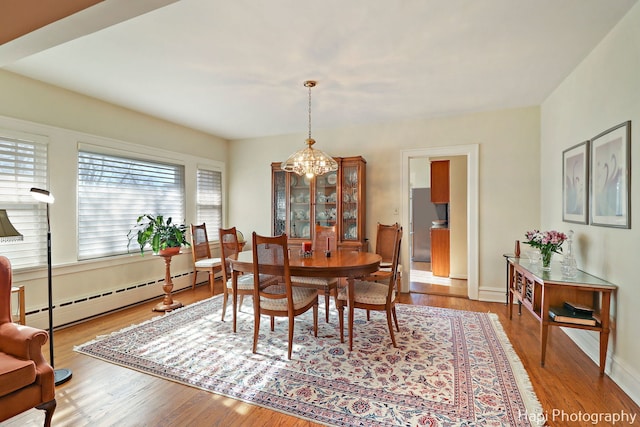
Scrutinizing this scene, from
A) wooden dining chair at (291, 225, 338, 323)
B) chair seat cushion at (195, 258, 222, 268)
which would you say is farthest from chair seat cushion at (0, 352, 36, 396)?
chair seat cushion at (195, 258, 222, 268)

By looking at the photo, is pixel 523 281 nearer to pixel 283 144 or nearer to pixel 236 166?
pixel 283 144

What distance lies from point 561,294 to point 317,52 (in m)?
→ 2.94

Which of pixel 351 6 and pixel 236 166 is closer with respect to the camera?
pixel 351 6

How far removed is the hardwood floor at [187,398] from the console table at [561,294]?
206 millimetres

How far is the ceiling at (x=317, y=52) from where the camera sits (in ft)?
6.49

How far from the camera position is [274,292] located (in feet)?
9.04

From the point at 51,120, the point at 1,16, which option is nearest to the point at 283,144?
the point at 51,120

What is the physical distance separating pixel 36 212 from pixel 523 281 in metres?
4.96

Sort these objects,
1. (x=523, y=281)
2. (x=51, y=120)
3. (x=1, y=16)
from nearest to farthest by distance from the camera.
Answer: (x=1, y=16), (x=523, y=281), (x=51, y=120)

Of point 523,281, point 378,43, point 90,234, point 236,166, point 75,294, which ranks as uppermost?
point 378,43

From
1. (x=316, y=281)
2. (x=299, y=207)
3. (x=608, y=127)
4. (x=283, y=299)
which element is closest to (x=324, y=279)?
(x=316, y=281)

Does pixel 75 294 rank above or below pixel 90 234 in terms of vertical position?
below

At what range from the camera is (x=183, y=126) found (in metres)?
4.79

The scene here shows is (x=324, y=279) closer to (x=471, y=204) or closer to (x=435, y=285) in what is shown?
(x=471, y=204)
